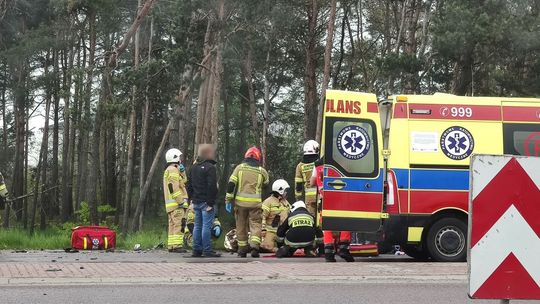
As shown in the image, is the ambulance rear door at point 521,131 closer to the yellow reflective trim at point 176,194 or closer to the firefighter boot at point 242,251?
the firefighter boot at point 242,251

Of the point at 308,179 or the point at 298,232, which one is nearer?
the point at 298,232

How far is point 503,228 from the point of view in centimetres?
477

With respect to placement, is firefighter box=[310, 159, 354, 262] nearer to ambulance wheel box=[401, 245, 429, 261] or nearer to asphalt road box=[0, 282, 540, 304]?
ambulance wheel box=[401, 245, 429, 261]

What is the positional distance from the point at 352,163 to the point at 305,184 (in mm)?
2861

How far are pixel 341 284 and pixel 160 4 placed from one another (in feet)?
76.7

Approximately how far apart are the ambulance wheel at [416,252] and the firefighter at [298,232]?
61.0 inches

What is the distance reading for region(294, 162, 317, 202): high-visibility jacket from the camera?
12867mm

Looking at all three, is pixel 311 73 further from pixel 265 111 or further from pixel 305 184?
pixel 305 184

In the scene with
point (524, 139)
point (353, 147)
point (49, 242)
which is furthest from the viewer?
point (49, 242)

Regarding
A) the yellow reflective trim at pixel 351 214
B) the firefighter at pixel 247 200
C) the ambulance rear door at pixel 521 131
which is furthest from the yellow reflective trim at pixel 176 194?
the ambulance rear door at pixel 521 131

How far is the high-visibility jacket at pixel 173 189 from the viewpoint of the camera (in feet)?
39.7

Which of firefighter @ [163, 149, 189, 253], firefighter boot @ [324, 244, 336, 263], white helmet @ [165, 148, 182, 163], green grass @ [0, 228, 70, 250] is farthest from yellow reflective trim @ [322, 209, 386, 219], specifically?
green grass @ [0, 228, 70, 250]

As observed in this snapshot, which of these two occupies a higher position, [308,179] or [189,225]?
[308,179]

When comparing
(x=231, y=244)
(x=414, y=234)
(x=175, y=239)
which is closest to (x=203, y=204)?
(x=175, y=239)
